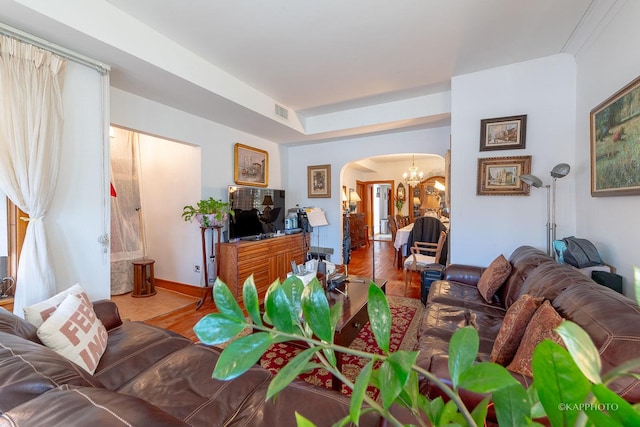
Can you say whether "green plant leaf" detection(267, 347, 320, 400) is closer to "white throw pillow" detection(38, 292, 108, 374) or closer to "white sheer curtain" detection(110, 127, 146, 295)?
"white throw pillow" detection(38, 292, 108, 374)

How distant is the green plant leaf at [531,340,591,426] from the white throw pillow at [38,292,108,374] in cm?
180

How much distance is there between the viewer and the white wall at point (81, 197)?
207cm

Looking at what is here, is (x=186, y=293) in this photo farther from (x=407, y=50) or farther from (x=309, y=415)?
(x=407, y=50)

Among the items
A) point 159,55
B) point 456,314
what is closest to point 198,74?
point 159,55

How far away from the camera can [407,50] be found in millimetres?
2607

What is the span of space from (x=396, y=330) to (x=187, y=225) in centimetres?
308

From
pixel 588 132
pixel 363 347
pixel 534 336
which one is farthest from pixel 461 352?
pixel 588 132

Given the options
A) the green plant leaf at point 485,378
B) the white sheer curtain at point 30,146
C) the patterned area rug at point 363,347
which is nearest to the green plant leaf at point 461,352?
the green plant leaf at point 485,378

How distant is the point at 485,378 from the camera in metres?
0.32

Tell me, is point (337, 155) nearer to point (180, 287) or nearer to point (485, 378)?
point (180, 287)

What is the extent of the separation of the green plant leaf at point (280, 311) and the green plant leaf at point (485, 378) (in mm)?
225

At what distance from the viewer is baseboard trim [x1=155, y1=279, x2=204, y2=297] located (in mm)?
3785

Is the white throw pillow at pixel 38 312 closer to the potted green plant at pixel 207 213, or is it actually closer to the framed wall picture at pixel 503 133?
the potted green plant at pixel 207 213

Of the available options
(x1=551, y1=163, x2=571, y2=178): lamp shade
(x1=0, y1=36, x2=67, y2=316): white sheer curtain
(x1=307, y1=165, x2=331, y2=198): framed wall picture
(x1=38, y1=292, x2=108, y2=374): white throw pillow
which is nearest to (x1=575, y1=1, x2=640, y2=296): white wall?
(x1=551, y1=163, x2=571, y2=178): lamp shade
